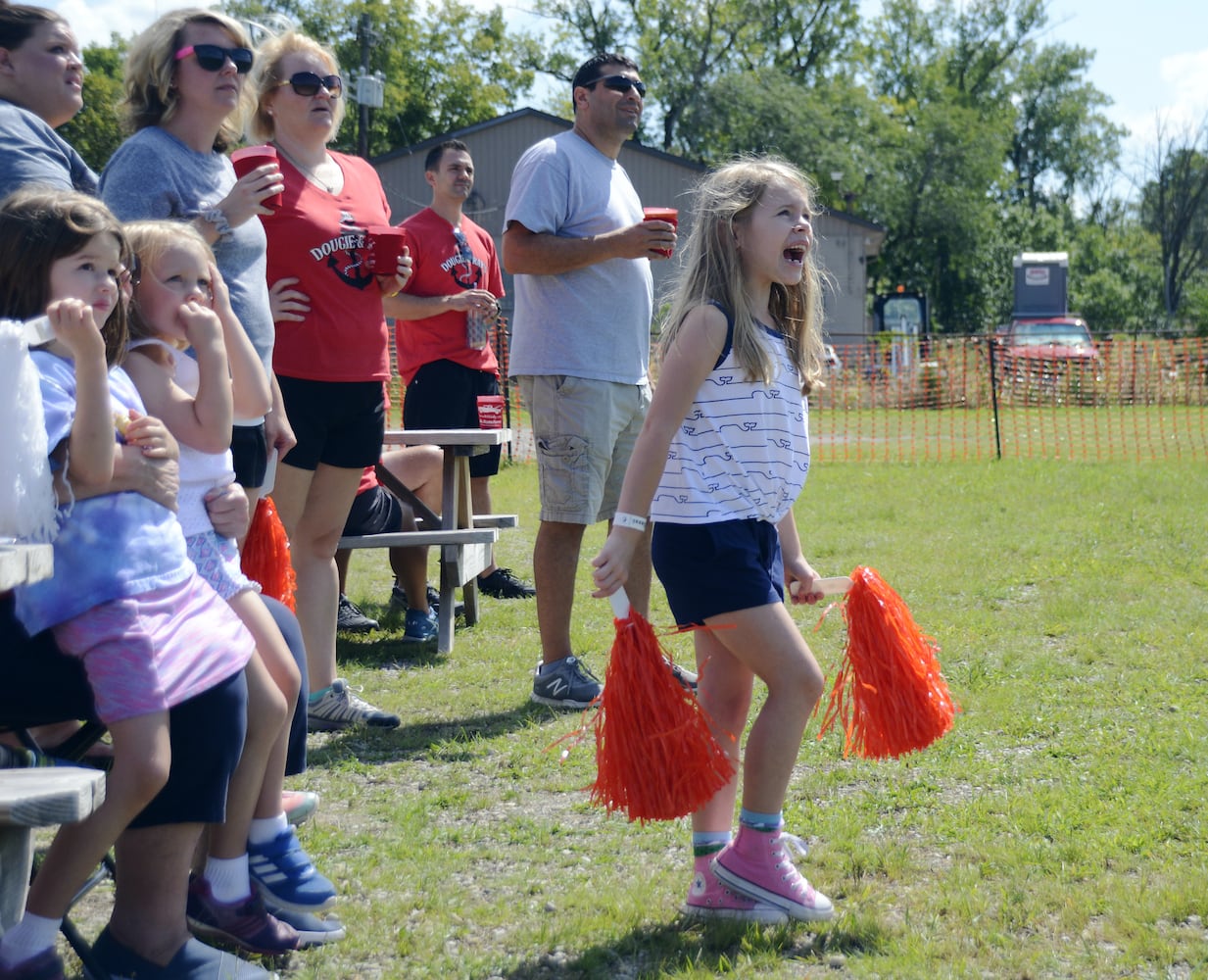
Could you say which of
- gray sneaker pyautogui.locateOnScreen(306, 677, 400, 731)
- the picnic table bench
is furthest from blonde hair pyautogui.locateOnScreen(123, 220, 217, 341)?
the picnic table bench

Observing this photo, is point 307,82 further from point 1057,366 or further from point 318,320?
point 1057,366

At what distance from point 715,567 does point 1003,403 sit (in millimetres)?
19806

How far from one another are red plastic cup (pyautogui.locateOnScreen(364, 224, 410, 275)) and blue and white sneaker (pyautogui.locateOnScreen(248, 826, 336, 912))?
74.3 inches

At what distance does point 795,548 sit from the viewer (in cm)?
313

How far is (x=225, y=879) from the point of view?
2594 mm

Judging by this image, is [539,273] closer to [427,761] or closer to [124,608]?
A: [427,761]

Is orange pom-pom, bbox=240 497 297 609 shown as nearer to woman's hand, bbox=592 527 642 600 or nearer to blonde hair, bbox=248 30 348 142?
woman's hand, bbox=592 527 642 600

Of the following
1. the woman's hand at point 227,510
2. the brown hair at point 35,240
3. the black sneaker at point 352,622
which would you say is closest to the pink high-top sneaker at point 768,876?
the woman's hand at point 227,510

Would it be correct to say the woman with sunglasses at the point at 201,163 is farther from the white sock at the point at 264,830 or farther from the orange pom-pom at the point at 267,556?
the white sock at the point at 264,830

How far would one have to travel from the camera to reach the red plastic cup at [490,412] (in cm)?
640

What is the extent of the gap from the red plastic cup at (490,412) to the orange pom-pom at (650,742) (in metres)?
3.64

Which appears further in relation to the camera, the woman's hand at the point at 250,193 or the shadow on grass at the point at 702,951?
the woman's hand at the point at 250,193

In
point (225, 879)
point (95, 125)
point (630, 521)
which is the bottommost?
point (225, 879)

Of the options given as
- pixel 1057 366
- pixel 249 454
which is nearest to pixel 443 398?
pixel 249 454
